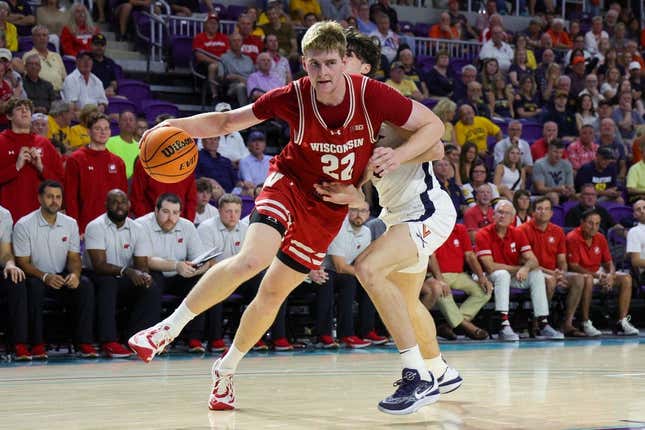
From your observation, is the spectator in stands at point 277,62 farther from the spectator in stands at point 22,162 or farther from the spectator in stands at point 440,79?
the spectator in stands at point 22,162

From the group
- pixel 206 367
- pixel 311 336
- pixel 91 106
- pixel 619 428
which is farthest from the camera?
pixel 311 336

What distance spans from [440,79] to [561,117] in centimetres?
186

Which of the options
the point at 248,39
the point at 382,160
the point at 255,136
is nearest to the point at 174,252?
the point at 255,136

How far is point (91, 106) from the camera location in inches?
389

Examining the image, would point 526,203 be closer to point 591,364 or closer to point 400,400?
point 591,364

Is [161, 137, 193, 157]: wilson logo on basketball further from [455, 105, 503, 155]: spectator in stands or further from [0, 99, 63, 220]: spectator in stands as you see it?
[455, 105, 503, 155]: spectator in stands

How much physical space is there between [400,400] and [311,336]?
586 centimetres

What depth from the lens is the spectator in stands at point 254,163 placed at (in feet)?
38.0

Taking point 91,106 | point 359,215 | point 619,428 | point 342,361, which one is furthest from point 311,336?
point 619,428

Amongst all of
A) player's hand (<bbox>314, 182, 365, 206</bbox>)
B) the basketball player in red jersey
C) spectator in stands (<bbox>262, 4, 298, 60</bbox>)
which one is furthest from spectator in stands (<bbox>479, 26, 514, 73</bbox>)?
player's hand (<bbox>314, 182, 365, 206</bbox>)

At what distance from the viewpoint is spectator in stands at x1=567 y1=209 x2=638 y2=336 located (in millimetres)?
11891

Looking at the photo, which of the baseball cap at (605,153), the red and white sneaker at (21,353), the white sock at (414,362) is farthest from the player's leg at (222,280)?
the baseball cap at (605,153)

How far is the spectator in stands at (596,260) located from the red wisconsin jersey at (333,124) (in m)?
7.21

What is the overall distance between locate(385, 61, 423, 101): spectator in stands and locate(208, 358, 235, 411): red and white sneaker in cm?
920
